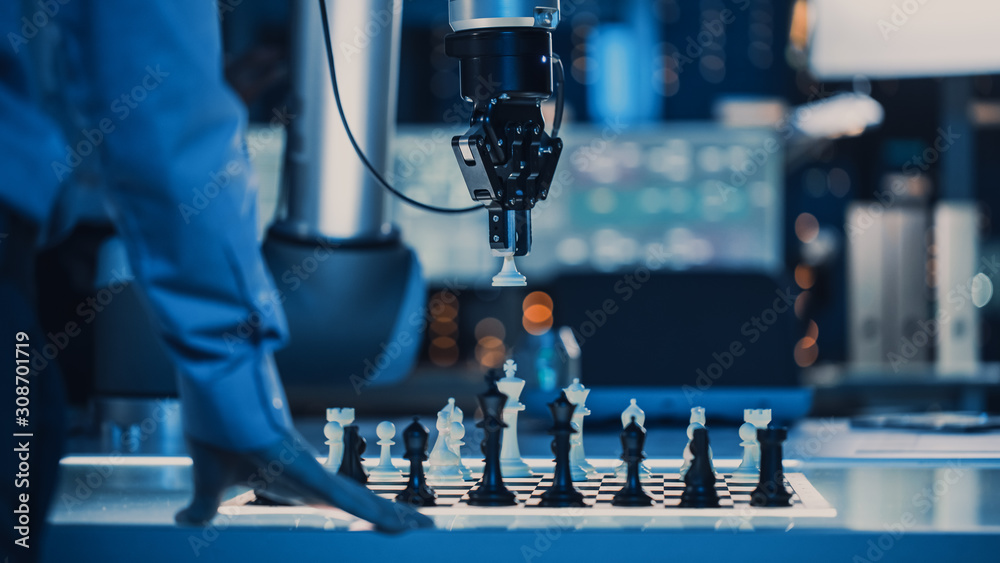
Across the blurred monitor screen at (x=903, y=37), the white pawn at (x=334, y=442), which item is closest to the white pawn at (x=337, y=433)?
the white pawn at (x=334, y=442)

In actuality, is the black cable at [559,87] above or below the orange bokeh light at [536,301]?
above

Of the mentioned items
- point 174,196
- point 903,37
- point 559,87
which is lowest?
point 174,196

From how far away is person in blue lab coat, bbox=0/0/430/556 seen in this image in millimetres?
691

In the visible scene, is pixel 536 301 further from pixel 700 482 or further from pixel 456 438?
pixel 700 482

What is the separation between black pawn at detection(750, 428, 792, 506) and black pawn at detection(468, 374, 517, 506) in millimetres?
205

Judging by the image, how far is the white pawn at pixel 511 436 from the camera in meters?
1.09

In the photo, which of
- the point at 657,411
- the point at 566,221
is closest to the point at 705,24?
the point at 566,221

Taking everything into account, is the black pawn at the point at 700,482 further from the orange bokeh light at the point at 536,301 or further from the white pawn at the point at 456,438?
the orange bokeh light at the point at 536,301

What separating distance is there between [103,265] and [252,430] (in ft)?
2.89

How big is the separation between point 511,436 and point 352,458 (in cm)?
18

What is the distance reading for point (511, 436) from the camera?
45.0 inches

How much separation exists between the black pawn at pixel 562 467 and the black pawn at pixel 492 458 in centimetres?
3

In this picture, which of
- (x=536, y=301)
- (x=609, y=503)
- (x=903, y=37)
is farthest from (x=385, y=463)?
(x=536, y=301)

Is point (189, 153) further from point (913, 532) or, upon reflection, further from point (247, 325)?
point (913, 532)
